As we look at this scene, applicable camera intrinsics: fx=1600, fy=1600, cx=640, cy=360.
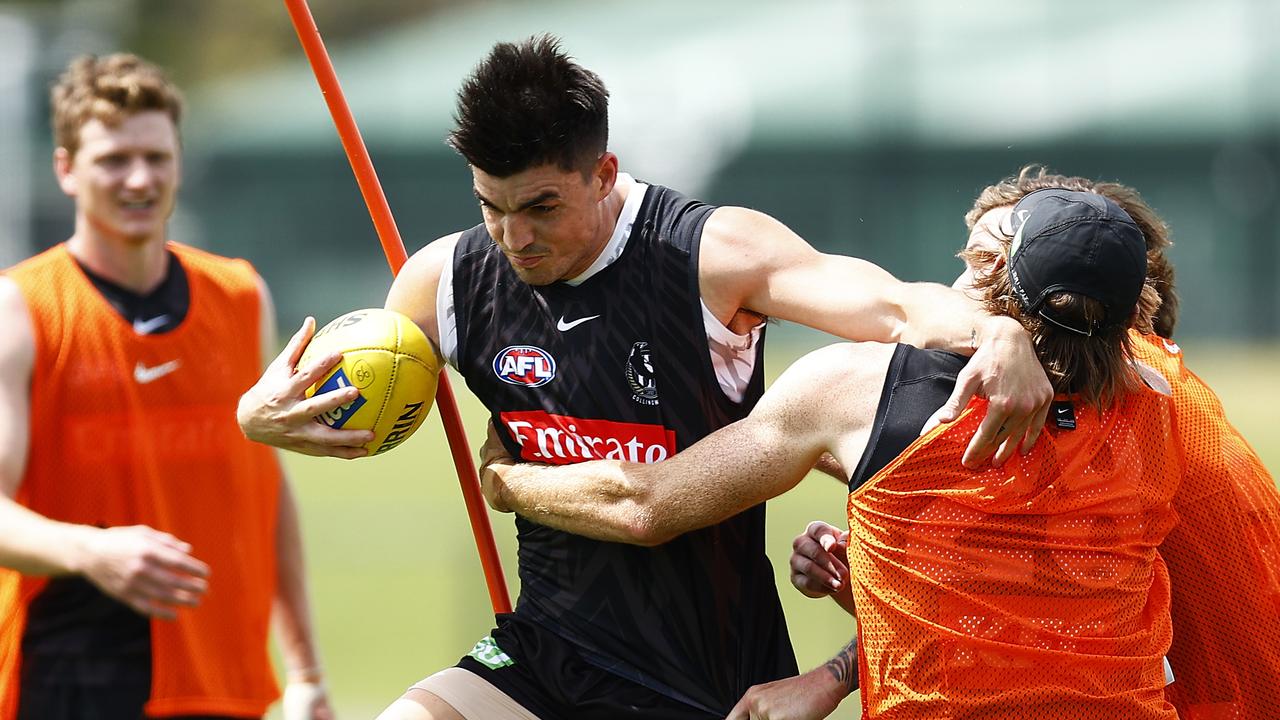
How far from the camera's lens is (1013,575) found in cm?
360

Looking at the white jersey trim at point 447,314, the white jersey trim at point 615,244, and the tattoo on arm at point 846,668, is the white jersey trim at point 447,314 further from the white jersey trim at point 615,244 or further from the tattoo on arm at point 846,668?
the tattoo on arm at point 846,668

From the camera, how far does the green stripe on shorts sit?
14.7 ft

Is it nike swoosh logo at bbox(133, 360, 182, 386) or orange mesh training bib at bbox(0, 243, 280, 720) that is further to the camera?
nike swoosh logo at bbox(133, 360, 182, 386)

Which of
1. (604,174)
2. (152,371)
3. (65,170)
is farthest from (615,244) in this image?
(65,170)

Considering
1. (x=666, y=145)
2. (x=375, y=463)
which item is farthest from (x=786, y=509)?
(x=666, y=145)

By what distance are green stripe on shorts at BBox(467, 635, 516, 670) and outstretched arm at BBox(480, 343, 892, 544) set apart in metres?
0.42

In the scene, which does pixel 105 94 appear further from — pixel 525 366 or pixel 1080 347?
pixel 1080 347

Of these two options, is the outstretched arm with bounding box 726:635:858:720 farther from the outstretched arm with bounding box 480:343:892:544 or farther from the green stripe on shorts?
the green stripe on shorts

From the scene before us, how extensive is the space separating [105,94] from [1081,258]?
3.72 meters

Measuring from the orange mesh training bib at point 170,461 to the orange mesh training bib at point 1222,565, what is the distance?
3.14 m

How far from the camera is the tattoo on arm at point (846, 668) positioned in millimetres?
4172

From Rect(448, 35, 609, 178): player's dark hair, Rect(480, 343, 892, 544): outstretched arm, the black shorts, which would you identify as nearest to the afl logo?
Rect(480, 343, 892, 544): outstretched arm

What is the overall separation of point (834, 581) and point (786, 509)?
357 inches

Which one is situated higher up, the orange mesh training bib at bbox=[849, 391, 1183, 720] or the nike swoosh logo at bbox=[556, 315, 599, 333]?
the nike swoosh logo at bbox=[556, 315, 599, 333]
